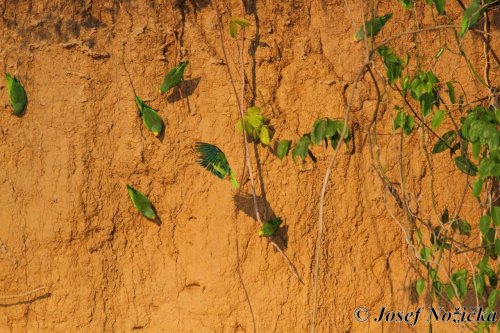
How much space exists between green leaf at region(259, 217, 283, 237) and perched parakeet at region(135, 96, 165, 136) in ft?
2.04

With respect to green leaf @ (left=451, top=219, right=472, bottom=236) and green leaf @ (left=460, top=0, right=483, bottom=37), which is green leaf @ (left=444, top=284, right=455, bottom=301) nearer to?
green leaf @ (left=451, top=219, right=472, bottom=236)

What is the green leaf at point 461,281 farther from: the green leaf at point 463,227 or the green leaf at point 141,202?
the green leaf at point 141,202

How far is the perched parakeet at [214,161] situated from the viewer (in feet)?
11.5

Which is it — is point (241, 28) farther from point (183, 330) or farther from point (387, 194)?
point (183, 330)

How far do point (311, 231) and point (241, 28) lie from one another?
96cm

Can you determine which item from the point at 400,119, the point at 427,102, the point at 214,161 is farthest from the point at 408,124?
the point at 214,161

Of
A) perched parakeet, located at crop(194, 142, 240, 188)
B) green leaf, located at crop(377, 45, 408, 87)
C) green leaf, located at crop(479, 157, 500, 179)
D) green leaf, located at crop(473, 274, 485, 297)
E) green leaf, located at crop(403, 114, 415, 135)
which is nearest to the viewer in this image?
green leaf, located at crop(479, 157, 500, 179)

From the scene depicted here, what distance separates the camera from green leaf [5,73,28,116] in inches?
140

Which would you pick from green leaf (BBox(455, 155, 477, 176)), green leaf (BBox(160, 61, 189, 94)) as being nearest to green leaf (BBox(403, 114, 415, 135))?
green leaf (BBox(455, 155, 477, 176))

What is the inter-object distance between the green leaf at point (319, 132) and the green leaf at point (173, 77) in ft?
2.53

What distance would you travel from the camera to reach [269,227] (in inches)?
139

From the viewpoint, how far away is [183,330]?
3547 mm

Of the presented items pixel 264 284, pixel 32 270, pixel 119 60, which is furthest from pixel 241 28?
pixel 32 270

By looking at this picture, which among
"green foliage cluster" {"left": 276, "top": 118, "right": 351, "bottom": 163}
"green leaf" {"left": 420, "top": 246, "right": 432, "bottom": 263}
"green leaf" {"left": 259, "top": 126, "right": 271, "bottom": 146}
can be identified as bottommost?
"green leaf" {"left": 420, "top": 246, "right": 432, "bottom": 263}
